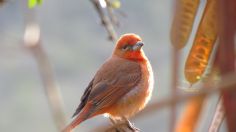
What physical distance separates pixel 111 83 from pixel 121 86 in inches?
2.5

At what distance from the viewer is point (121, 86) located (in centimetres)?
445

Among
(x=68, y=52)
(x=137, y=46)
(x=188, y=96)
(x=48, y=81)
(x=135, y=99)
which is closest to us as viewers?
(x=188, y=96)

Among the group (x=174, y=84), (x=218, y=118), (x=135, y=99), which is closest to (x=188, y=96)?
(x=174, y=84)

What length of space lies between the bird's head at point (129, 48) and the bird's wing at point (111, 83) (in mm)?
71

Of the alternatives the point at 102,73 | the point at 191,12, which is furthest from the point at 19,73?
the point at 191,12

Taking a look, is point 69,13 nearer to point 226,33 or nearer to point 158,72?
point 158,72

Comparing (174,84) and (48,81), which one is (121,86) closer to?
(48,81)

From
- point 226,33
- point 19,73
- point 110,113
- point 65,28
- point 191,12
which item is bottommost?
point 19,73

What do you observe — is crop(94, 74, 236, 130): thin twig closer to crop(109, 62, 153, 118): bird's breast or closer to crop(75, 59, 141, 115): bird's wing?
crop(75, 59, 141, 115): bird's wing

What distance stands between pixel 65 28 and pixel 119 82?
66.5 feet

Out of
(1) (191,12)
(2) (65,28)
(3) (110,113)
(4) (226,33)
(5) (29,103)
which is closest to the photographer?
(4) (226,33)

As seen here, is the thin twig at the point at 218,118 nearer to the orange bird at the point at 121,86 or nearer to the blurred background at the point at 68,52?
the orange bird at the point at 121,86

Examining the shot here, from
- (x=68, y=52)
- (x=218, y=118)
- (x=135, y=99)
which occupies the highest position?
(x=218, y=118)

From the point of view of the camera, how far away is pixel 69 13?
2544 centimetres
